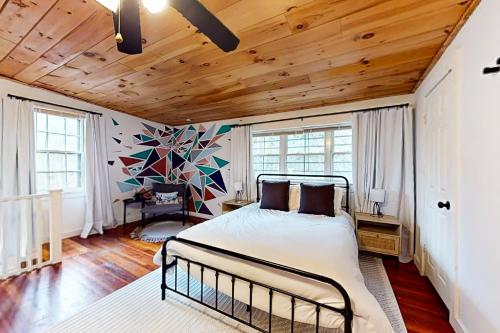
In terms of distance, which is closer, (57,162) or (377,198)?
(377,198)

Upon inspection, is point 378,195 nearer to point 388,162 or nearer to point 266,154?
point 388,162

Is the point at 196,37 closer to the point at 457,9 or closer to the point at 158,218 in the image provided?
the point at 457,9

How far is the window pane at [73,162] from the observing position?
3779 mm

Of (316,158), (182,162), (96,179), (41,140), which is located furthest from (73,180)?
(316,158)

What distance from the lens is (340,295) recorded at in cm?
137

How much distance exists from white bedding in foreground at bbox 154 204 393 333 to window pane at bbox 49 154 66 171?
2.78 meters

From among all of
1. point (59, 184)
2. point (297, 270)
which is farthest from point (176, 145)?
point (297, 270)

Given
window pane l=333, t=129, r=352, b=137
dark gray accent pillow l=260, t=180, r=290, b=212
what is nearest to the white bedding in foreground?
dark gray accent pillow l=260, t=180, r=290, b=212

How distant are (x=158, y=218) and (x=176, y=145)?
1.78 m

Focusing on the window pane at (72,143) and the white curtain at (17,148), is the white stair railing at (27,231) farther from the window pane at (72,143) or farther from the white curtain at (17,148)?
the window pane at (72,143)

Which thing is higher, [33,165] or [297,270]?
[33,165]

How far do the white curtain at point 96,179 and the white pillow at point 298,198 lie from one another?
334cm

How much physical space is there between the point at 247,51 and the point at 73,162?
3674mm

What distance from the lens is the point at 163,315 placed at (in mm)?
1885
